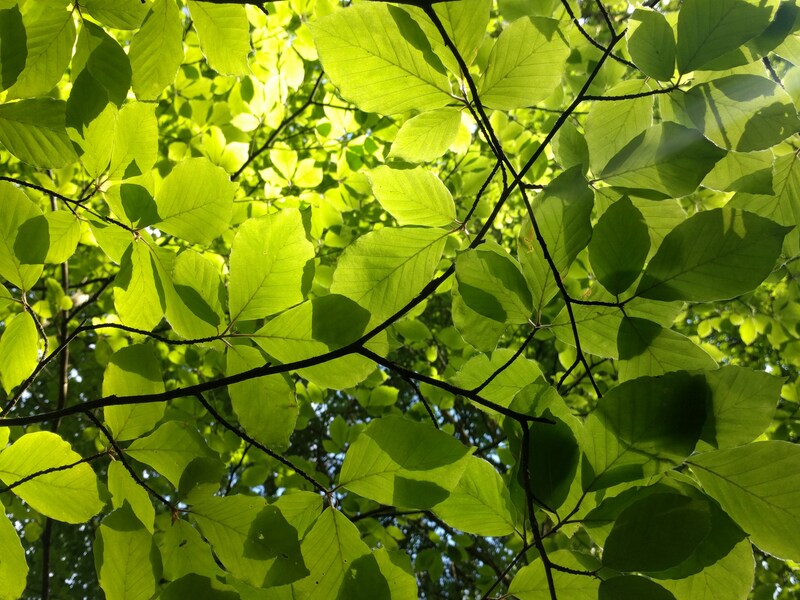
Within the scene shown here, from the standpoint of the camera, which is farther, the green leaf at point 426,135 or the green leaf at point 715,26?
the green leaf at point 426,135

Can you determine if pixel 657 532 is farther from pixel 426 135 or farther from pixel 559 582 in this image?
pixel 426 135

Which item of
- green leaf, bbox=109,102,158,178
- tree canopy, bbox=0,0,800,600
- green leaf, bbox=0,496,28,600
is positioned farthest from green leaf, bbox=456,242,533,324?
green leaf, bbox=0,496,28,600

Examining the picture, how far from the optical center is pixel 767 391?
1.88ft

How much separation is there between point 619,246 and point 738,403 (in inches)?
7.7

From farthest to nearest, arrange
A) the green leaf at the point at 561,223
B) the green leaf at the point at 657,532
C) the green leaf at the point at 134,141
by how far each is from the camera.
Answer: the green leaf at the point at 134,141 < the green leaf at the point at 561,223 < the green leaf at the point at 657,532

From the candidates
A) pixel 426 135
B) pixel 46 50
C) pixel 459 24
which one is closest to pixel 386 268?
pixel 426 135

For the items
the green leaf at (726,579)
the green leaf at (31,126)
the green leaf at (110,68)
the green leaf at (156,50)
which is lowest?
the green leaf at (726,579)

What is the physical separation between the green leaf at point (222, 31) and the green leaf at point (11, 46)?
0.65ft

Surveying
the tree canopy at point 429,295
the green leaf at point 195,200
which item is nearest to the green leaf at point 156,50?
the tree canopy at point 429,295

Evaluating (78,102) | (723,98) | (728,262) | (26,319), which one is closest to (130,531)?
(26,319)

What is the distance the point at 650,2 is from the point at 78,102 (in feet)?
2.84

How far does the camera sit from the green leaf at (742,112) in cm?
68

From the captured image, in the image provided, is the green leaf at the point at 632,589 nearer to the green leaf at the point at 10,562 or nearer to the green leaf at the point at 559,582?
the green leaf at the point at 559,582

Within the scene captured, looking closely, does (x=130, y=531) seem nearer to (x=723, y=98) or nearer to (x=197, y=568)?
(x=197, y=568)
